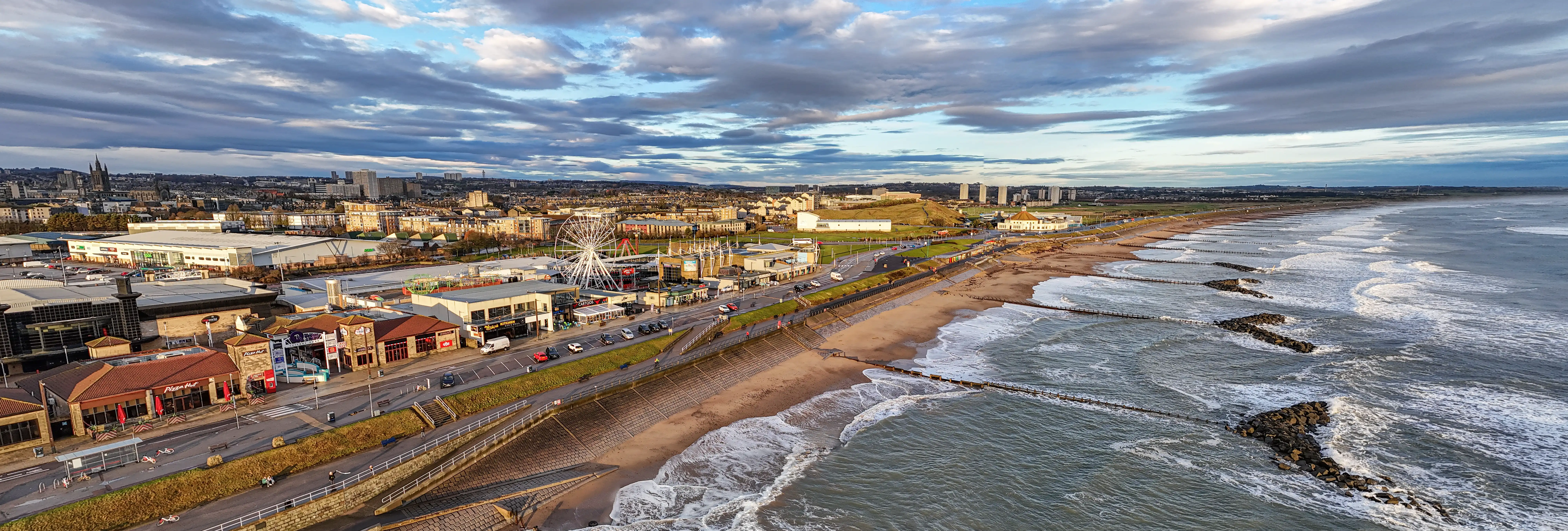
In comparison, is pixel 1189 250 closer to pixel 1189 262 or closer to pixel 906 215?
pixel 1189 262

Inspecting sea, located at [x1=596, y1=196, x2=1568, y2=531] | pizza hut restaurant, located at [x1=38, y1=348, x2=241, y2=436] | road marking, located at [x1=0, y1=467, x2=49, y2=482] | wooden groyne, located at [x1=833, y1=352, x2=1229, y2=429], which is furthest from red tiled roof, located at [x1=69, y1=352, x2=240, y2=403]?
wooden groyne, located at [x1=833, y1=352, x2=1229, y2=429]

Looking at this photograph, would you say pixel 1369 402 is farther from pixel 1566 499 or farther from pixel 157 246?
pixel 157 246

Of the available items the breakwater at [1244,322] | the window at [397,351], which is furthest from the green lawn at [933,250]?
the window at [397,351]

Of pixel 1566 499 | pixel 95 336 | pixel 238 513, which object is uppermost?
pixel 95 336

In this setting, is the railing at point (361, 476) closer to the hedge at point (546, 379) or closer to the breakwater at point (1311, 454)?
the hedge at point (546, 379)

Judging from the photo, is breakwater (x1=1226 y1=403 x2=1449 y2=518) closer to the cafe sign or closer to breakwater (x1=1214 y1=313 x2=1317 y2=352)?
breakwater (x1=1214 y1=313 x2=1317 y2=352)

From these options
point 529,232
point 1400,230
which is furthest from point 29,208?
point 1400,230
